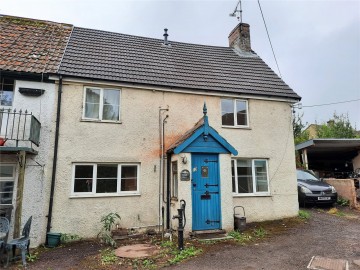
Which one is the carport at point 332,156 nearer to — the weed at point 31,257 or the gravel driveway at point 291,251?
the gravel driveway at point 291,251

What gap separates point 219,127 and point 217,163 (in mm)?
2141

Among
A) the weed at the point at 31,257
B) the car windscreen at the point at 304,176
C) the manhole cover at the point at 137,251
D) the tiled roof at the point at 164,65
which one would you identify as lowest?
the weed at the point at 31,257

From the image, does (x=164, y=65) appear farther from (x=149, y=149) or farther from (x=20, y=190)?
(x=20, y=190)

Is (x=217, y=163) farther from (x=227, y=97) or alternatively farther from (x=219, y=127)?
(x=227, y=97)

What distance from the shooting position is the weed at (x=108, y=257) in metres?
6.93

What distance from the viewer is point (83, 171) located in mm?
9492

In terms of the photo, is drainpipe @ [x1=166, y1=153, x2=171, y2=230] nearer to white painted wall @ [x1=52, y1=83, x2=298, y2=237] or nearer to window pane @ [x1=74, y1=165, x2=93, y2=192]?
white painted wall @ [x1=52, y1=83, x2=298, y2=237]

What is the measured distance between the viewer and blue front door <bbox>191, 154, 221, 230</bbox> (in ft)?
29.8

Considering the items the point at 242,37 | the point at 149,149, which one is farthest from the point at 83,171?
the point at 242,37

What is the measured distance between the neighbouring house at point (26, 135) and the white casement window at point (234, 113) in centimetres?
688

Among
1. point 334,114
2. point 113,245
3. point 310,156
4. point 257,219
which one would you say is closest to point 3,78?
point 113,245

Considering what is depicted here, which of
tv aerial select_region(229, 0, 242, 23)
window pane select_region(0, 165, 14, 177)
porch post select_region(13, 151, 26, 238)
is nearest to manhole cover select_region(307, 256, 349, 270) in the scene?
porch post select_region(13, 151, 26, 238)

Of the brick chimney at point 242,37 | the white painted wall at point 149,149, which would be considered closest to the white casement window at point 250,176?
the white painted wall at point 149,149

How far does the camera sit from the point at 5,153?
8.48 metres
